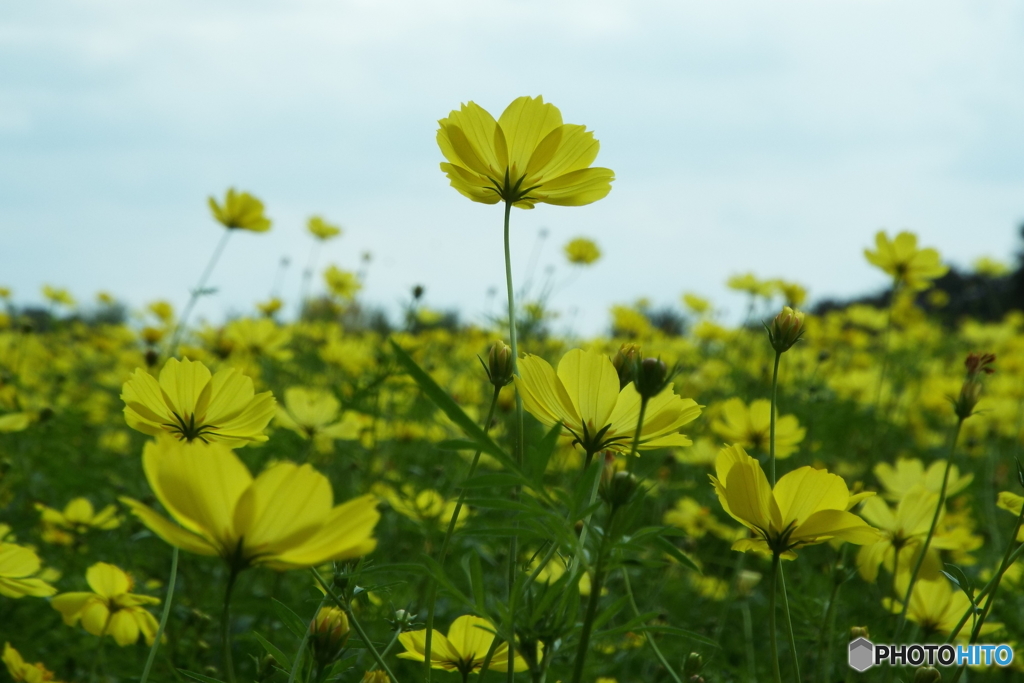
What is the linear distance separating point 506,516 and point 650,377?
1.39 meters

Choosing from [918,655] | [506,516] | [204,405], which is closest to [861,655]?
[918,655]

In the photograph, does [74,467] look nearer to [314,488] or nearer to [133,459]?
[133,459]

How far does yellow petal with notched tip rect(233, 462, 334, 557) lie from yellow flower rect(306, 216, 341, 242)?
12.1 feet

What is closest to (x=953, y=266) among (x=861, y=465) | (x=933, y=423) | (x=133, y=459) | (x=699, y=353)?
(x=933, y=423)

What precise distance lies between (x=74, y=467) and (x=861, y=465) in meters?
2.42

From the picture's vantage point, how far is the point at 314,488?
1.37 feet

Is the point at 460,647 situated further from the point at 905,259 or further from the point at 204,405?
the point at 905,259

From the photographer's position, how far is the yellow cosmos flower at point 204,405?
657 millimetres

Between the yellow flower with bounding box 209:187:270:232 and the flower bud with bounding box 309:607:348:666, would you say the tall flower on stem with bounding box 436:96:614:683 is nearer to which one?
the flower bud with bounding box 309:607:348:666

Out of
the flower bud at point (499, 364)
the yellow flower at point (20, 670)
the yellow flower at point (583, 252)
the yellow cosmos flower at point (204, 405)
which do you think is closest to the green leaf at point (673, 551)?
the flower bud at point (499, 364)

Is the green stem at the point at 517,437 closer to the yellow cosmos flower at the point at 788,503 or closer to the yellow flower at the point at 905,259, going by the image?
the yellow cosmos flower at the point at 788,503

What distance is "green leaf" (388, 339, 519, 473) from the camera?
35cm

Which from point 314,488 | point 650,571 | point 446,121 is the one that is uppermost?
point 446,121


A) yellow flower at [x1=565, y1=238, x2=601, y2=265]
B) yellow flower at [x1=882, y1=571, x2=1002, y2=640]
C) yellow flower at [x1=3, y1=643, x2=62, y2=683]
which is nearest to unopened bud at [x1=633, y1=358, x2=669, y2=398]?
yellow flower at [x1=882, y1=571, x2=1002, y2=640]
